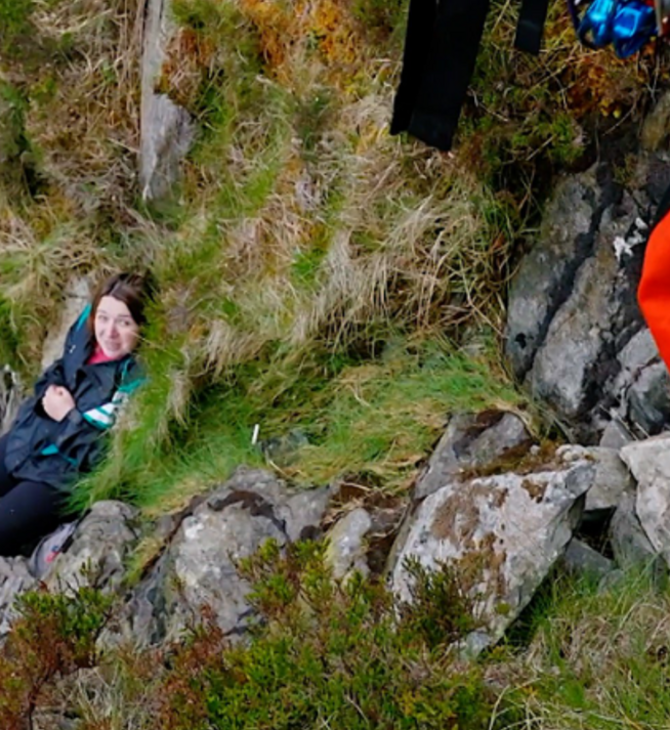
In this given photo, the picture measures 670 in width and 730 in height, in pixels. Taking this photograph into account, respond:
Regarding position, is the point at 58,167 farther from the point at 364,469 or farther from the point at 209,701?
the point at 209,701

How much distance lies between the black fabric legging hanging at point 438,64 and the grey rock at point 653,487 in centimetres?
126

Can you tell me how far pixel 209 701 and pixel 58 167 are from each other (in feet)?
17.2

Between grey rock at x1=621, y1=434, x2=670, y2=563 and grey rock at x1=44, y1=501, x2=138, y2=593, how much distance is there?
231cm

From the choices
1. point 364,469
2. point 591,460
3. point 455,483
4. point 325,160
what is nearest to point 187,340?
point 325,160

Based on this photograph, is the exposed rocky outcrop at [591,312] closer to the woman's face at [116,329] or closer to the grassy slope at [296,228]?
the grassy slope at [296,228]

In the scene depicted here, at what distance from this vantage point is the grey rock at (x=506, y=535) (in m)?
3.85

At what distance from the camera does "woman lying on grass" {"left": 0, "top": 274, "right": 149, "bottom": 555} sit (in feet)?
20.9

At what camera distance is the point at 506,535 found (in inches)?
156

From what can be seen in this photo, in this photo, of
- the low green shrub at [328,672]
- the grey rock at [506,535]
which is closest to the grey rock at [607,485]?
the grey rock at [506,535]

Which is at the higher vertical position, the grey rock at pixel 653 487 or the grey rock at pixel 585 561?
the grey rock at pixel 653 487

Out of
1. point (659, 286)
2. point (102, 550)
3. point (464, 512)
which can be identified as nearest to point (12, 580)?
point (102, 550)

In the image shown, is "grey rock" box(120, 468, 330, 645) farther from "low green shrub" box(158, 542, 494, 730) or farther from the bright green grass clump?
"low green shrub" box(158, 542, 494, 730)

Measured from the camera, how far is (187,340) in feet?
20.1

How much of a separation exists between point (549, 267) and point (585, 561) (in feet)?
4.52
